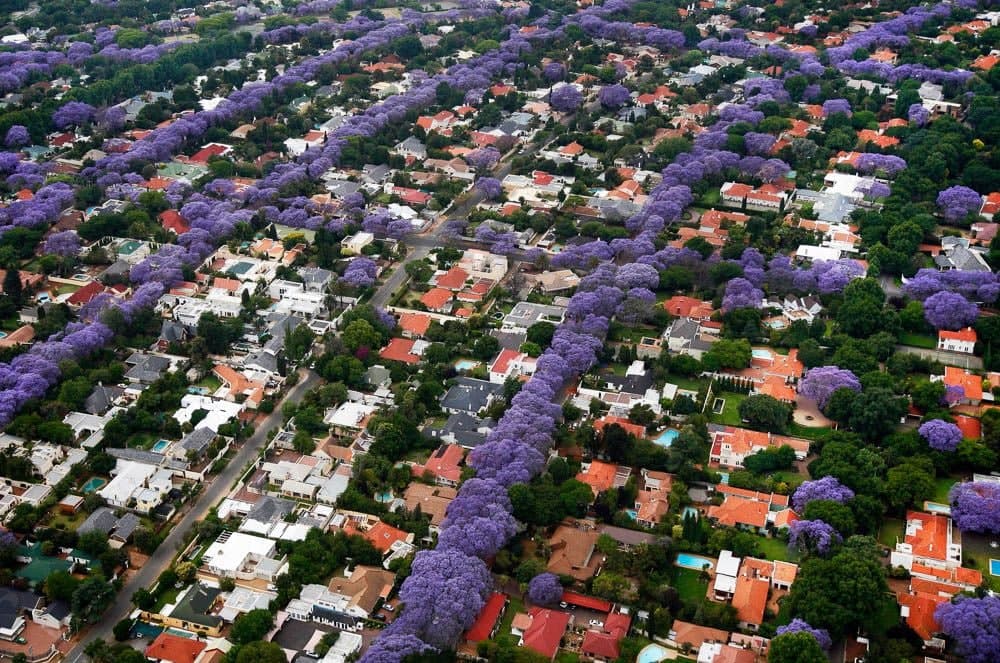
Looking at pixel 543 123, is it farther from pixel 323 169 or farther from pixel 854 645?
pixel 854 645

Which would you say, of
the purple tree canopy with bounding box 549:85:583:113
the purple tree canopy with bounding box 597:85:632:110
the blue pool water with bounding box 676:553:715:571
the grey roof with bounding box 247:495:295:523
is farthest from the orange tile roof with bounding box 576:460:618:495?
the purple tree canopy with bounding box 597:85:632:110

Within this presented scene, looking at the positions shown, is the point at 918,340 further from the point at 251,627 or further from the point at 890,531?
the point at 251,627

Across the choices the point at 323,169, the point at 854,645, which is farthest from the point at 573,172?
the point at 854,645

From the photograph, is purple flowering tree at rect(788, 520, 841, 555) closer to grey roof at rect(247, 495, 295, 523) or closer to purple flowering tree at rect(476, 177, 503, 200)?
grey roof at rect(247, 495, 295, 523)

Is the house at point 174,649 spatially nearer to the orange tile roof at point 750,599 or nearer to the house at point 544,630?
the house at point 544,630

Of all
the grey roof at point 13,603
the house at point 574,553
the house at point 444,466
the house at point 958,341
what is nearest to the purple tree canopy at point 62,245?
the grey roof at point 13,603

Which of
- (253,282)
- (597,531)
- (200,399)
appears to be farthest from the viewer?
(253,282)
